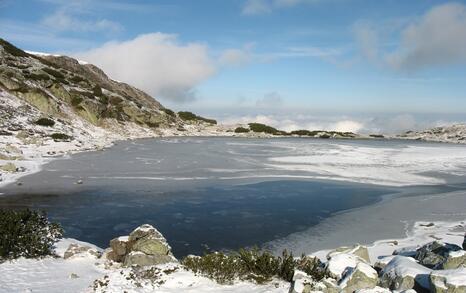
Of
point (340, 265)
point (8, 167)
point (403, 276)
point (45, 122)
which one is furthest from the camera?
point (45, 122)

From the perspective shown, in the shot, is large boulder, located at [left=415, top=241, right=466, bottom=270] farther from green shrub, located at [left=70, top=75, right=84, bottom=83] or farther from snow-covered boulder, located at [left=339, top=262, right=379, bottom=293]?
green shrub, located at [left=70, top=75, right=84, bottom=83]

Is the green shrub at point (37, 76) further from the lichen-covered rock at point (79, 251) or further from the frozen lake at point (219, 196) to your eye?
the lichen-covered rock at point (79, 251)

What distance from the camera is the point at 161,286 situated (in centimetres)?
1038

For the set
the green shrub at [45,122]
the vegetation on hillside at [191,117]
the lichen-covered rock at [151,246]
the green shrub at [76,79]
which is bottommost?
the lichen-covered rock at [151,246]

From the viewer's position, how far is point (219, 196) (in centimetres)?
2342

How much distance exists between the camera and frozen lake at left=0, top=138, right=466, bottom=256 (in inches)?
643

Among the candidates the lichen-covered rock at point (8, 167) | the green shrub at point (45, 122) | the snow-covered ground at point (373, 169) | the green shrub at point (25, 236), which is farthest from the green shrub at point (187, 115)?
the green shrub at point (25, 236)

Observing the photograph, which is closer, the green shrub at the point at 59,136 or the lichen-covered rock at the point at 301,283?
the lichen-covered rock at the point at 301,283

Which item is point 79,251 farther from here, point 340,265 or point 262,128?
point 262,128

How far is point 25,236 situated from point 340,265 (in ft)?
29.4

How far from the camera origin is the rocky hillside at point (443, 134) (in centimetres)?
12038

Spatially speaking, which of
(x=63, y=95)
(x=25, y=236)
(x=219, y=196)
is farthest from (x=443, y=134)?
(x=25, y=236)

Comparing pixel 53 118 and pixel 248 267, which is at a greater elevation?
pixel 53 118

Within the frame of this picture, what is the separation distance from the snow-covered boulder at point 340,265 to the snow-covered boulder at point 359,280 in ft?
2.94
